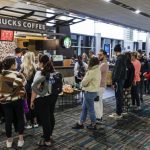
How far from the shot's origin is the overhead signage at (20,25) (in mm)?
5418

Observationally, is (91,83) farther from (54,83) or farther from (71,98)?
(71,98)

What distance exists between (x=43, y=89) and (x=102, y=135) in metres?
1.55

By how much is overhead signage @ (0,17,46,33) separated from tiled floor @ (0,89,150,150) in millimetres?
2113

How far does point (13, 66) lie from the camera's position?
3.73 m

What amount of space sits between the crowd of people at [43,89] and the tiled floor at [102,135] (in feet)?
0.59

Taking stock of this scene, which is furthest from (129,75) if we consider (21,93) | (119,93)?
(21,93)

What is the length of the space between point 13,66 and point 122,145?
213cm

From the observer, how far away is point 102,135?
14.9ft

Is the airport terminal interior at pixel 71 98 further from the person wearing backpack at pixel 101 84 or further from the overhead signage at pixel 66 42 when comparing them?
the overhead signage at pixel 66 42

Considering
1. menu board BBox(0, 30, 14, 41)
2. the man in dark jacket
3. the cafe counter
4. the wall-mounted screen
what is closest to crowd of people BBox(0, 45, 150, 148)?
the man in dark jacket

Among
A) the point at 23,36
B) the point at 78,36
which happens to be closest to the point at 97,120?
the point at 23,36

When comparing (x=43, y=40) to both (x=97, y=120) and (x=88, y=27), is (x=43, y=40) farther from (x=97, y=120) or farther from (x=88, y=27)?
(x=97, y=120)

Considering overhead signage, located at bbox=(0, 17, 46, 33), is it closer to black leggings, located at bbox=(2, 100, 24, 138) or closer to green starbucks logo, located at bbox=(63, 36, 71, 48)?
black leggings, located at bbox=(2, 100, 24, 138)

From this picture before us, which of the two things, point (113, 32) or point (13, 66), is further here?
point (113, 32)
